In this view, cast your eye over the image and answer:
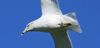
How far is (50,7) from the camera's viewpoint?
16281 millimetres

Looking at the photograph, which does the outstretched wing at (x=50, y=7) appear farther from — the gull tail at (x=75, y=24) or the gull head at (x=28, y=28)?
the gull head at (x=28, y=28)

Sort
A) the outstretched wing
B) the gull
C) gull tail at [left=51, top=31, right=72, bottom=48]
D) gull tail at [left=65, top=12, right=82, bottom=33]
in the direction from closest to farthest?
1. the gull
2. gull tail at [left=65, top=12, right=82, bottom=33]
3. the outstretched wing
4. gull tail at [left=51, top=31, right=72, bottom=48]

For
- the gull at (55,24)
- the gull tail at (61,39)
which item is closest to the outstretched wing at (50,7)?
the gull at (55,24)

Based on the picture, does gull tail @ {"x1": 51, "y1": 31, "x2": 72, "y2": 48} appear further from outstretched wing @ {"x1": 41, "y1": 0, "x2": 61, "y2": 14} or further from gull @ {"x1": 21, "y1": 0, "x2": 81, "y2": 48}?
outstretched wing @ {"x1": 41, "y1": 0, "x2": 61, "y2": 14}

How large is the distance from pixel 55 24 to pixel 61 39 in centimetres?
133

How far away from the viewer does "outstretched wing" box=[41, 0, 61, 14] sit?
1620 cm

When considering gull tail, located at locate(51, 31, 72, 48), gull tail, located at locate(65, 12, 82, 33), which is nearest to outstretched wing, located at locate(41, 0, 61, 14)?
gull tail, located at locate(65, 12, 82, 33)

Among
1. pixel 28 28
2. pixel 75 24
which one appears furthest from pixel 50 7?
pixel 28 28

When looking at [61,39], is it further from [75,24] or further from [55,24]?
[55,24]

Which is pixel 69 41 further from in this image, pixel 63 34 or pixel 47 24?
pixel 47 24

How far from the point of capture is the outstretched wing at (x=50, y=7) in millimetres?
16203

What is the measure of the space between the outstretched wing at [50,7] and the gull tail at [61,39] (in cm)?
55

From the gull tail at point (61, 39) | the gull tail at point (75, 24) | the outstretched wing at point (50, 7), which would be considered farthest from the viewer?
the gull tail at point (61, 39)

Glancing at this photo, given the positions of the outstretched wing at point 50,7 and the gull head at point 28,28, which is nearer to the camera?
the gull head at point 28,28
